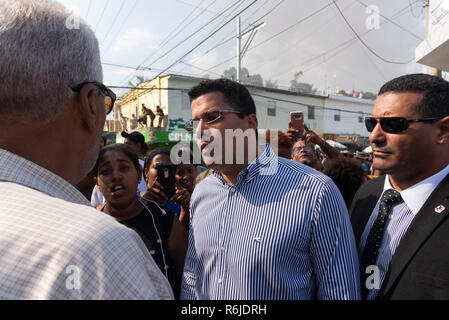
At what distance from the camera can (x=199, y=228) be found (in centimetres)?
200

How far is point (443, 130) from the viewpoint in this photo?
69.3 inches

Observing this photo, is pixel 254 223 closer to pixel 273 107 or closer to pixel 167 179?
pixel 167 179

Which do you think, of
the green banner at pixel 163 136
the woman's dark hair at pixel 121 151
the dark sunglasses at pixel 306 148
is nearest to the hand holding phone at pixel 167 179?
the woman's dark hair at pixel 121 151

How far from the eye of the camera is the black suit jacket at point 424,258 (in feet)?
4.53

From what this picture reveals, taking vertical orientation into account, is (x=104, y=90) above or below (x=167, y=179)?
above

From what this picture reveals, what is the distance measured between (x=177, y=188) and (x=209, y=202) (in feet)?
3.55

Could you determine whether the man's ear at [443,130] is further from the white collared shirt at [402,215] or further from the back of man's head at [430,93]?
the white collared shirt at [402,215]

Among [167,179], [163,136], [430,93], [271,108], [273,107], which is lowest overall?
[167,179]

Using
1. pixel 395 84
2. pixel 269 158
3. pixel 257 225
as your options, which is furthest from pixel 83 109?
pixel 395 84

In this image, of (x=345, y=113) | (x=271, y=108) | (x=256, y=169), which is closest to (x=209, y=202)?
(x=256, y=169)

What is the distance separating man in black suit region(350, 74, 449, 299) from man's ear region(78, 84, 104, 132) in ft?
5.00

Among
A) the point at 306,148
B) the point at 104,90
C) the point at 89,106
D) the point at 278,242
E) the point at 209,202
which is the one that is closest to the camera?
the point at 89,106

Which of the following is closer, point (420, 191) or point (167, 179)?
point (420, 191)

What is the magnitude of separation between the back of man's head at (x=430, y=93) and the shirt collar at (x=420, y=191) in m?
0.33
